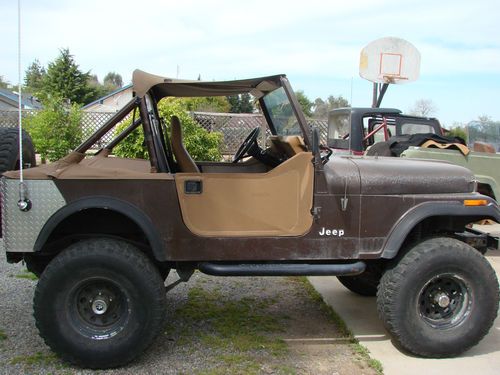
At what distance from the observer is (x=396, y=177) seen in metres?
3.63

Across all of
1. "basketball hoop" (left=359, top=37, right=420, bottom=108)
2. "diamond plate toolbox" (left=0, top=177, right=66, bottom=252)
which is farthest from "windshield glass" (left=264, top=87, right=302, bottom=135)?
"basketball hoop" (left=359, top=37, right=420, bottom=108)

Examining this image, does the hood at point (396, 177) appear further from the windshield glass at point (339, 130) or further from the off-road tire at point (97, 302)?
the windshield glass at point (339, 130)

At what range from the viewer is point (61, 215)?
326 centimetres

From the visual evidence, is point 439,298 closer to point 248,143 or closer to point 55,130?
point 248,143

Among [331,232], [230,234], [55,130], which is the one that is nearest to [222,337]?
[230,234]

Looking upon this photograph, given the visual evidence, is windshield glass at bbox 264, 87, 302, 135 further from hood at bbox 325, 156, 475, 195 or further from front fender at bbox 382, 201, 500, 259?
front fender at bbox 382, 201, 500, 259

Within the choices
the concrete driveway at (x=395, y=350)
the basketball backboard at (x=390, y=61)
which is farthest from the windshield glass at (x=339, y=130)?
the concrete driveway at (x=395, y=350)

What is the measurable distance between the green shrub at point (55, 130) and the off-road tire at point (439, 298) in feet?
29.2

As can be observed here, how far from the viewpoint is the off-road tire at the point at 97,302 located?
128 inches

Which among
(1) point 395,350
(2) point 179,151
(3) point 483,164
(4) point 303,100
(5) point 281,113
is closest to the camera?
(1) point 395,350

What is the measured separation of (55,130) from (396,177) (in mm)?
9227

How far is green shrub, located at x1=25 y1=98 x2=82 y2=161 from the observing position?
10812 millimetres

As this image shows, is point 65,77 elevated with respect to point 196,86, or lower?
elevated

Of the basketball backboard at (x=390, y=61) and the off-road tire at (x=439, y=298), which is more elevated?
the basketball backboard at (x=390, y=61)
